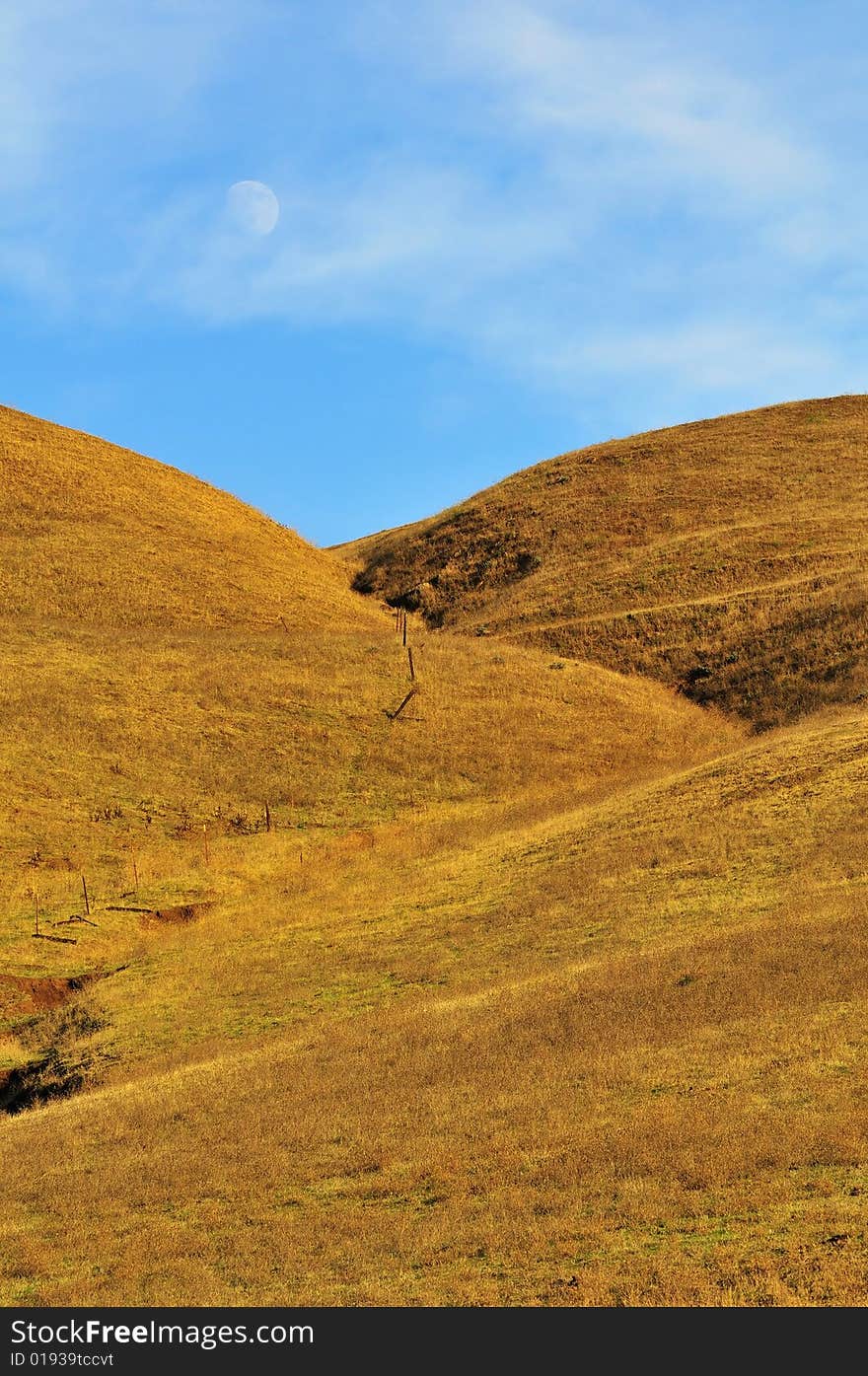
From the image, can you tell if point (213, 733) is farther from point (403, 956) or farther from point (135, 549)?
point (135, 549)

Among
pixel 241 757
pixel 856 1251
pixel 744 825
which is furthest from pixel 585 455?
pixel 856 1251

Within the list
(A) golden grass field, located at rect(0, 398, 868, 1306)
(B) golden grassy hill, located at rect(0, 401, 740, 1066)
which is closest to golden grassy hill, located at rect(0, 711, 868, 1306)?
(A) golden grass field, located at rect(0, 398, 868, 1306)

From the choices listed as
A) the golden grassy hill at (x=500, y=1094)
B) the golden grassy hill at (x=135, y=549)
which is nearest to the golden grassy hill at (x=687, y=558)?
the golden grassy hill at (x=135, y=549)

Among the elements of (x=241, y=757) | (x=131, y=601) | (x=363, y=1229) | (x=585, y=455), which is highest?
(x=585, y=455)

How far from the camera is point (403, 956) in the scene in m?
29.2

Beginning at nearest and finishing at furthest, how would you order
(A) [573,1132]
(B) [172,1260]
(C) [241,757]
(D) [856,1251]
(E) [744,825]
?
(D) [856,1251]
(B) [172,1260]
(A) [573,1132]
(E) [744,825]
(C) [241,757]

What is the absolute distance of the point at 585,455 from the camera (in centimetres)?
9681

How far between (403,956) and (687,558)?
163 ft

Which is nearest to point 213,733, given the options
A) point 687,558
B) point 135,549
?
point 135,549

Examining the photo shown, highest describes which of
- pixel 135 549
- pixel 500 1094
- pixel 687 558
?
pixel 135 549

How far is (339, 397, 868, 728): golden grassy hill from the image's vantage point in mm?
59781

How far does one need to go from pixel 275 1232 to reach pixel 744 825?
71.0 feet

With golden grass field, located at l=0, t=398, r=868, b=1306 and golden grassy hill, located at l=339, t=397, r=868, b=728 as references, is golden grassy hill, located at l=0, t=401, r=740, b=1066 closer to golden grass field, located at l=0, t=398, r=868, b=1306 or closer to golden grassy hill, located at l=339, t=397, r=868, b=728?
golden grass field, located at l=0, t=398, r=868, b=1306

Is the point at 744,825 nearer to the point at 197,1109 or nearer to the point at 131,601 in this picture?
the point at 197,1109
